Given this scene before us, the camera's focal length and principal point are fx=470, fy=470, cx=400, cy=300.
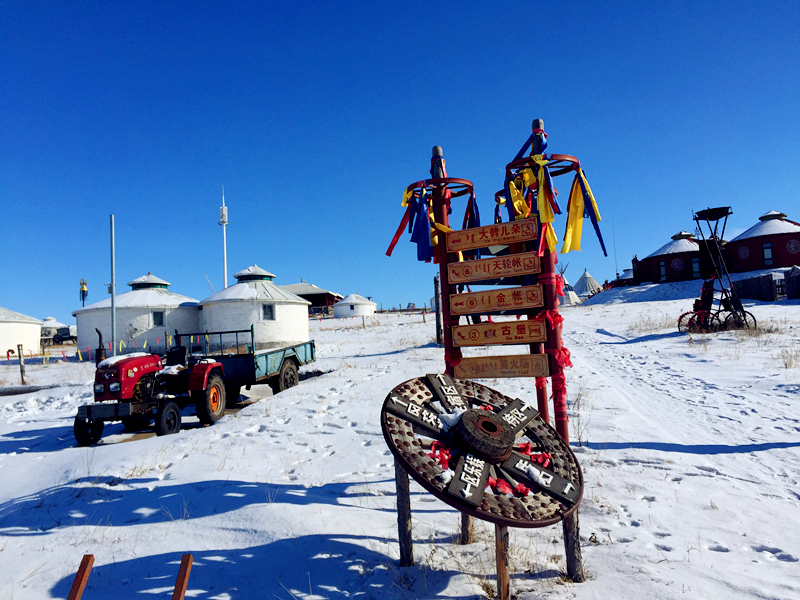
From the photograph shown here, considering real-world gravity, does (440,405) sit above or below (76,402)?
above

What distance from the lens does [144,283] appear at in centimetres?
3052

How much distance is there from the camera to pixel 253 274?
29344mm

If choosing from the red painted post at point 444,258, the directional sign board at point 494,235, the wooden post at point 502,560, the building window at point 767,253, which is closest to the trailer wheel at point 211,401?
the red painted post at point 444,258

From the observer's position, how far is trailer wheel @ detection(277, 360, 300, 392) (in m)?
11.8

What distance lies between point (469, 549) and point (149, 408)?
666 cm

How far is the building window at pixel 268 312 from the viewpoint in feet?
88.6

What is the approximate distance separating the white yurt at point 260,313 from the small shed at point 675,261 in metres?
35.1

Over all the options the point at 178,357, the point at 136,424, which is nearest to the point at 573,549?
the point at 178,357

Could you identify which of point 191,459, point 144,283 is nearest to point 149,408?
point 191,459

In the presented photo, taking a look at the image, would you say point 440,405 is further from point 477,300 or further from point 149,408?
point 149,408

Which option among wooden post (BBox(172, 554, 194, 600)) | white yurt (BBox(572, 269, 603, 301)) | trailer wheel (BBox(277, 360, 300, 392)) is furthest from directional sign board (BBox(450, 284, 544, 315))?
white yurt (BBox(572, 269, 603, 301))

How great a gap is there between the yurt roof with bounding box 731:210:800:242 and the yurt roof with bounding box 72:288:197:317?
4358cm

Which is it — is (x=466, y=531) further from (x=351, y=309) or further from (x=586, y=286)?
(x=586, y=286)

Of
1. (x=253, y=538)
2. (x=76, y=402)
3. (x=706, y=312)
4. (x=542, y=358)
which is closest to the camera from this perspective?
(x=253, y=538)
